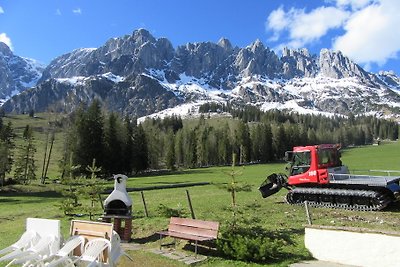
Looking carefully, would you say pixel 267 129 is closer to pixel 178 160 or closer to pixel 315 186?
pixel 178 160

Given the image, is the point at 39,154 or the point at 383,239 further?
the point at 39,154

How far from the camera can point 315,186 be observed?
22.8 m

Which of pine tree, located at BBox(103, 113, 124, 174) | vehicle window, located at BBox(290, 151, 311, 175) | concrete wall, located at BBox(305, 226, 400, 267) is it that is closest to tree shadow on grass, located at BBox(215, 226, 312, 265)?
concrete wall, located at BBox(305, 226, 400, 267)

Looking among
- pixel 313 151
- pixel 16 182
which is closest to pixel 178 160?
pixel 16 182

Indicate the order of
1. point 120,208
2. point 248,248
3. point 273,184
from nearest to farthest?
point 248,248, point 120,208, point 273,184

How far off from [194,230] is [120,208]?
14.2 feet

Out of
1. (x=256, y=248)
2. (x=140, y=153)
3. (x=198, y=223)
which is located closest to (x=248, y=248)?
(x=256, y=248)

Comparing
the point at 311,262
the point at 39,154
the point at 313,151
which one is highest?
the point at 39,154

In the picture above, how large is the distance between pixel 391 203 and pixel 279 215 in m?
6.25

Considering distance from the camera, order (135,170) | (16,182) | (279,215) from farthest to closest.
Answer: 1. (135,170)
2. (16,182)
3. (279,215)

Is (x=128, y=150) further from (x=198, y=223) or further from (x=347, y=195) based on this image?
(x=198, y=223)

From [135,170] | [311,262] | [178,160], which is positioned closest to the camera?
[311,262]

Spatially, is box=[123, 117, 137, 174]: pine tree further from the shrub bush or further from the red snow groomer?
the shrub bush

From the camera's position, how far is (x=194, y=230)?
13.4m
